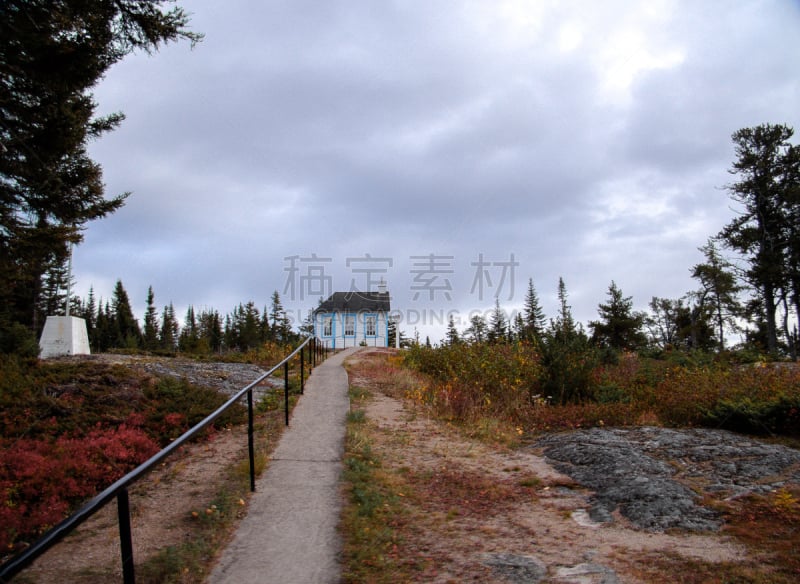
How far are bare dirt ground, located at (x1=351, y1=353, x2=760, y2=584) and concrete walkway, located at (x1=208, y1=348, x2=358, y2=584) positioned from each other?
0.68 metres

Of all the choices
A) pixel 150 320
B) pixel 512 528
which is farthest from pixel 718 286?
pixel 150 320

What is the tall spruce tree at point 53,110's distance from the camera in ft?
27.3

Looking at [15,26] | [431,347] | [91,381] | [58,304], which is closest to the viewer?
[15,26]

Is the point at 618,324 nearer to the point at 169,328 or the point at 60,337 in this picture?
A: the point at 60,337

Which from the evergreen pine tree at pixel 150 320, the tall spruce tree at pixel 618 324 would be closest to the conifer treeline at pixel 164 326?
the evergreen pine tree at pixel 150 320

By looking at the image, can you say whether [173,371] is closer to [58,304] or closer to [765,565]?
[765,565]

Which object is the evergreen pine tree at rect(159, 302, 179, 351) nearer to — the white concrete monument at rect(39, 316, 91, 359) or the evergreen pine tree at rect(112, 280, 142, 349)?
the evergreen pine tree at rect(112, 280, 142, 349)

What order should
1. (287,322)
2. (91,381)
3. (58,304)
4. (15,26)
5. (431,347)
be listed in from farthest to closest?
(287,322) → (58,304) → (431,347) → (91,381) → (15,26)

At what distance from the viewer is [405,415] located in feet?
31.2

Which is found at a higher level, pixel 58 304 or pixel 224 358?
pixel 58 304

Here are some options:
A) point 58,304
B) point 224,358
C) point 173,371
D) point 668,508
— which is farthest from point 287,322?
point 668,508

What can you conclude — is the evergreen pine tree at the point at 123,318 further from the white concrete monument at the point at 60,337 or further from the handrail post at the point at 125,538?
the handrail post at the point at 125,538

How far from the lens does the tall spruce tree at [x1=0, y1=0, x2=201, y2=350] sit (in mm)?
8336

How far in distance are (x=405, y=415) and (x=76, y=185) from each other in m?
9.93
